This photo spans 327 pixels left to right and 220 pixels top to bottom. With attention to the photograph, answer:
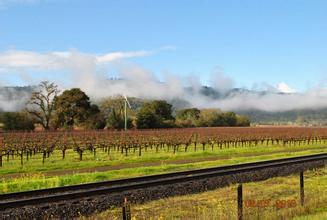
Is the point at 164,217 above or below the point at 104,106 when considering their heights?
below

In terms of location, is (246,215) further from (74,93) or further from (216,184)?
(74,93)

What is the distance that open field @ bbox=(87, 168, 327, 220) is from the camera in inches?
484

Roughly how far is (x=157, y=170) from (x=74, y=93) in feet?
188

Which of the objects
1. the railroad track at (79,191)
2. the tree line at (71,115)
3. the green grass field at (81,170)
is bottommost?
the green grass field at (81,170)

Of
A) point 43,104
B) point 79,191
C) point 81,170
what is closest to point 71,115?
point 43,104

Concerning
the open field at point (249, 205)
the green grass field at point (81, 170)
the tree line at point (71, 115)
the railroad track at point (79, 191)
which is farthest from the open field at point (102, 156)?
the tree line at point (71, 115)

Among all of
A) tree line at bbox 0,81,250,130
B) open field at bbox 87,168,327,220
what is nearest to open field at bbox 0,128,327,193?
open field at bbox 87,168,327,220

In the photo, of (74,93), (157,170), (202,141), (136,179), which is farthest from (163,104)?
(136,179)

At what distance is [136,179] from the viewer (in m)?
20.2

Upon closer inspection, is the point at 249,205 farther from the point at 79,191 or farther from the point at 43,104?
the point at 43,104

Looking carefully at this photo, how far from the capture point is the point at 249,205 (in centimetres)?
1327

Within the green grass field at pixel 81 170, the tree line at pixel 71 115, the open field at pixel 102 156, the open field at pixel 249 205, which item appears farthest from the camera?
the tree line at pixel 71 115

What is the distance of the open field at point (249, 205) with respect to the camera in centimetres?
1228

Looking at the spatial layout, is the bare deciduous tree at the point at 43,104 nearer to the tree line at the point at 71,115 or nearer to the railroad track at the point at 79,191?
the tree line at the point at 71,115
